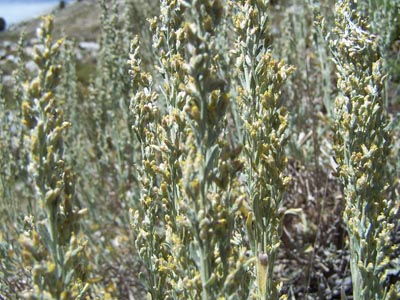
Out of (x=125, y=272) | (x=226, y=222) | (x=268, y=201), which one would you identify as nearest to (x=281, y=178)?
(x=268, y=201)

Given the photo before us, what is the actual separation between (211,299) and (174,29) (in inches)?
44.7

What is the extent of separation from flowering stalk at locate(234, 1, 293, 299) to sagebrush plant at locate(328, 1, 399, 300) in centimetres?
34

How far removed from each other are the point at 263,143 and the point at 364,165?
0.48 meters

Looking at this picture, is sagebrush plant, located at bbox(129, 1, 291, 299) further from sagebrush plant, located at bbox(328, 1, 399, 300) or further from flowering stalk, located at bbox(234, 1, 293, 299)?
sagebrush plant, located at bbox(328, 1, 399, 300)

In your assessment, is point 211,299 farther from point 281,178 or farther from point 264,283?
point 281,178

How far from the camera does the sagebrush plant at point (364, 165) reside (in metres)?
2.01

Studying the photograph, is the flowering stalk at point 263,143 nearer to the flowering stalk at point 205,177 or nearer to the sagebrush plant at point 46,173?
the flowering stalk at point 205,177

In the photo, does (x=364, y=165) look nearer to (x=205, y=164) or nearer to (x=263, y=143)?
(x=263, y=143)

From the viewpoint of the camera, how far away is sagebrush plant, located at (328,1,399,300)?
2.01 metres

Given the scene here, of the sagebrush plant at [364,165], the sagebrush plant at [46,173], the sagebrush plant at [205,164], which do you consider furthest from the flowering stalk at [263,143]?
the sagebrush plant at [46,173]

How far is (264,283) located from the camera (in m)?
1.75

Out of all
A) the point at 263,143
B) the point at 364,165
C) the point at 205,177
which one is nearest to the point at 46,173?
the point at 205,177

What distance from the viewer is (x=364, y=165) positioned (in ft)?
6.50

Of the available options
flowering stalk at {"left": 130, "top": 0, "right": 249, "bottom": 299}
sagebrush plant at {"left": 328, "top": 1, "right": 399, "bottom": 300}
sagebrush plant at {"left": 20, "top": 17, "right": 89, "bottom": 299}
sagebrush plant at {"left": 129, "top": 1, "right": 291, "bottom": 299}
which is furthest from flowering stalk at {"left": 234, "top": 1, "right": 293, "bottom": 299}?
sagebrush plant at {"left": 20, "top": 17, "right": 89, "bottom": 299}
